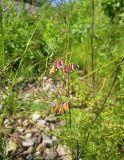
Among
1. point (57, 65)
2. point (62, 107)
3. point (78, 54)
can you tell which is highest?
point (57, 65)

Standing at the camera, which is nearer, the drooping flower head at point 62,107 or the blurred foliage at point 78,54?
the drooping flower head at point 62,107

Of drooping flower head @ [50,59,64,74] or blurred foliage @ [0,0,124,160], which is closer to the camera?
drooping flower head @ [50,59,64,74]

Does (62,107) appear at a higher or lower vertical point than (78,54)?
higher

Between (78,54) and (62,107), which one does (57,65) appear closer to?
(62,107)

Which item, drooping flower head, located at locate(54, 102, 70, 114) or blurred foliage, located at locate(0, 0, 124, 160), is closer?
drooping flower head, located at locate(54, 102, 70, 114)

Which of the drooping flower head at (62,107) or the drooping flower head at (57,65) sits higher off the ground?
the drooping flower head at (57,65)

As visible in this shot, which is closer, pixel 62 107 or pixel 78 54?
pixel 62 107

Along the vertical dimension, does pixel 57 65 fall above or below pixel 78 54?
above

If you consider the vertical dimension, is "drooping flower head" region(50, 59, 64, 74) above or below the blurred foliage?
above

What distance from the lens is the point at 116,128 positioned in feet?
8.16

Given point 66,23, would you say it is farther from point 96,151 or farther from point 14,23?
point 14,23

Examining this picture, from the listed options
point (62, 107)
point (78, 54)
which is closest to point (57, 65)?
point (62, 107)

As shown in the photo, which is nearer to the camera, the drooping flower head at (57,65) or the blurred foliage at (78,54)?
the drooping flower head at (57,65)

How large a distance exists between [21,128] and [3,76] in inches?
57.5
